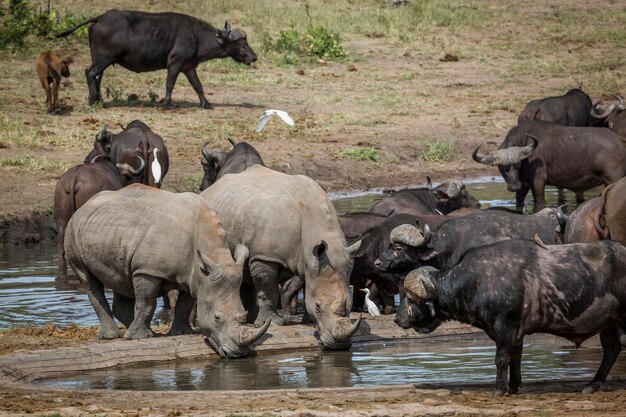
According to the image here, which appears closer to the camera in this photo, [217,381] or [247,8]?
[217,381]

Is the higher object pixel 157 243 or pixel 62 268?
pixel 157 243

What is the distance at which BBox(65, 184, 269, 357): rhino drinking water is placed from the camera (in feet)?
36.8

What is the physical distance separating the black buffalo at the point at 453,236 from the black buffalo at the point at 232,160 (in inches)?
145

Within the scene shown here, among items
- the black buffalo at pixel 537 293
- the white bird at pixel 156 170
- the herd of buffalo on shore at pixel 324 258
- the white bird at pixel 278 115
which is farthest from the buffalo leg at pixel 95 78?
the black buffalo at pixel 537 293

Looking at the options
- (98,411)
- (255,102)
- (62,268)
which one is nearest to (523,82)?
(255,102)

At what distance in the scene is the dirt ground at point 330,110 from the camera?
68.6 feet

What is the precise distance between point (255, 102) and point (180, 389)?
1640 cm

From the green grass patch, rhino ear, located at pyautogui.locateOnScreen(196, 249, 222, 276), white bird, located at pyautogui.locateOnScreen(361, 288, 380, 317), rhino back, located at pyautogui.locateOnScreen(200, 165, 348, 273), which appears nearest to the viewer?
rhino ear, located at pyautogui.locateOnScreen(196, 249, 222, 276)

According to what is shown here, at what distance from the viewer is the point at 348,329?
11492 mm

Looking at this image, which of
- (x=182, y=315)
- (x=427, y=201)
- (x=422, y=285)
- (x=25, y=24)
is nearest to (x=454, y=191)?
(x=427, y=201)

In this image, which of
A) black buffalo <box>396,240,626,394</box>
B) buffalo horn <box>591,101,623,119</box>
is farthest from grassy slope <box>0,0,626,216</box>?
black buffalo <box>396,240,626,394</box>

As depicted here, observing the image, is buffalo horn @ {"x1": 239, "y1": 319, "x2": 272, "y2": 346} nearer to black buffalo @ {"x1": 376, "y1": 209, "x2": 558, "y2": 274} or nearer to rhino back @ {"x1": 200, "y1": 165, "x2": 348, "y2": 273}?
rhino back @ {"x1": 200, "y1": 165, "x2": 348, "y2": 273}

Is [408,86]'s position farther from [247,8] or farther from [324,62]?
[247,8]

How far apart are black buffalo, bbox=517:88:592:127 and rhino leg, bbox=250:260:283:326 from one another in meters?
11.1
